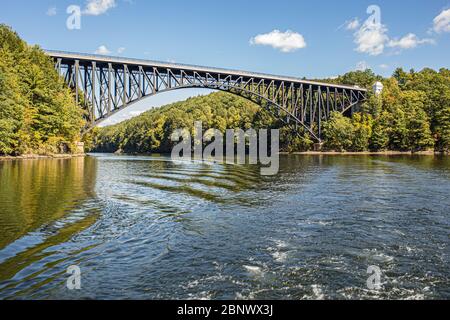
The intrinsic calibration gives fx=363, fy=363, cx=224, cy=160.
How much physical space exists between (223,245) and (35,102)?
208ft

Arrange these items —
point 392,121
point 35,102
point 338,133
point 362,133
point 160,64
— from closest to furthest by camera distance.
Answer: point 35,102
point 160,64
point 362,133
point 338,133
point 392,121

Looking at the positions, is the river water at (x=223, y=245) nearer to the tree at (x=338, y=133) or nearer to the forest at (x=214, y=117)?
the forest at (x=214, y=117)

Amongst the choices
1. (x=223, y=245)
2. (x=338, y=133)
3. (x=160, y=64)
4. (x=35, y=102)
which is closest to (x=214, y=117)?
(x=338, y=133)

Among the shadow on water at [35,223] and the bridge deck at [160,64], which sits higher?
the bridge deck at [160,64]

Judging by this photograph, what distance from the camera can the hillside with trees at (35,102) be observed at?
56125mm

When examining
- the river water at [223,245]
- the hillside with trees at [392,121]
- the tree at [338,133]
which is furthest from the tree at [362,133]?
the river water at [223,245]

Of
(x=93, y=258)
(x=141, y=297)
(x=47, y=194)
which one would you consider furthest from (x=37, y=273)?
(x=47, y=194)

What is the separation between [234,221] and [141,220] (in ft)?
13.6

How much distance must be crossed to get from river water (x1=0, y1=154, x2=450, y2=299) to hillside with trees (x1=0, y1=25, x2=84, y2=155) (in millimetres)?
39805

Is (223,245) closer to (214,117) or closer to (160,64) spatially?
(160,64)

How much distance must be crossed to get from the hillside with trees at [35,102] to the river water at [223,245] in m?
39.8

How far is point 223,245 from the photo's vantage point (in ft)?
40.7
